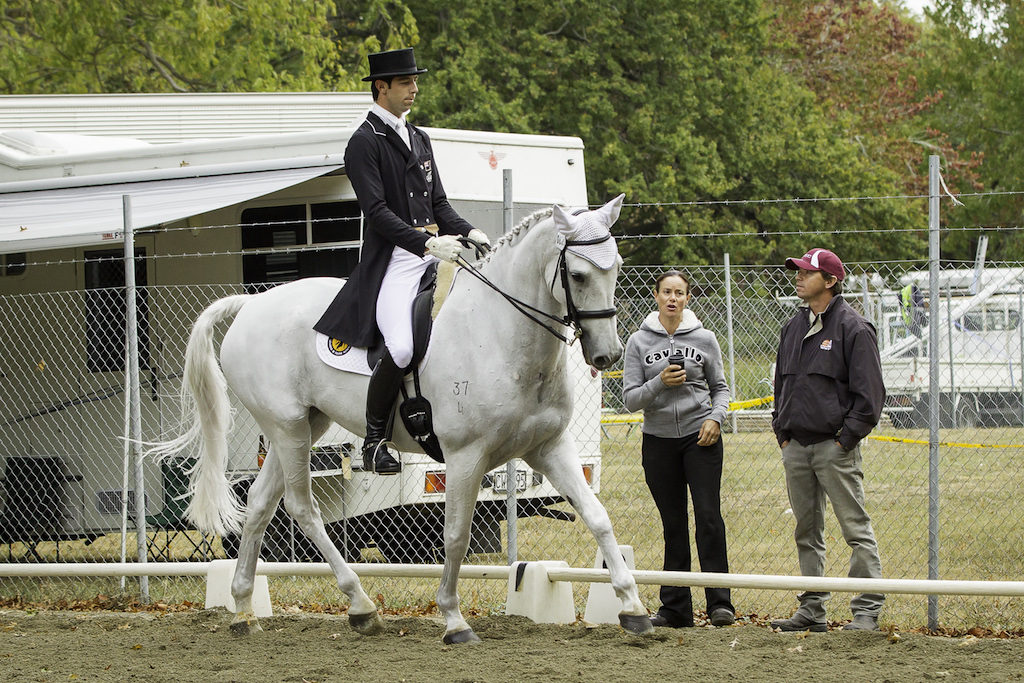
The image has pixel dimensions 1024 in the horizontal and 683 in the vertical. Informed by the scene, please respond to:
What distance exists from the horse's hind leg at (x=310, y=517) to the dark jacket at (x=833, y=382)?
2484mm

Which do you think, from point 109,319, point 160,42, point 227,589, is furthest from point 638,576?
point 160,42

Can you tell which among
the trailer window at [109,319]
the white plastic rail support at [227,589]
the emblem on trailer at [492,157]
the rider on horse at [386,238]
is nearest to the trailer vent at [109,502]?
the trailer window at [109,319]

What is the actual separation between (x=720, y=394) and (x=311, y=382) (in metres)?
2.29

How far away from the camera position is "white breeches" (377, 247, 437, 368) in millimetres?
6211

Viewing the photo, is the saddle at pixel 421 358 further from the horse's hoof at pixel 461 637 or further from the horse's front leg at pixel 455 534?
the horse's hoof at pixel 461 637

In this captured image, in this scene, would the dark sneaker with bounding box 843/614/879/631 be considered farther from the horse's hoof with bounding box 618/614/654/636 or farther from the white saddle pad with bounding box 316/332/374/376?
the white saddle pad with bounding box 316/332/374/376

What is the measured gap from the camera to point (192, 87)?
2150cm

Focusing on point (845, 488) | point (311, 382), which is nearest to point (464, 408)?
point (311, 382)

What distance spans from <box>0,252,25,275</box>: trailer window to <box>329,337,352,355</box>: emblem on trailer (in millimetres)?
4828

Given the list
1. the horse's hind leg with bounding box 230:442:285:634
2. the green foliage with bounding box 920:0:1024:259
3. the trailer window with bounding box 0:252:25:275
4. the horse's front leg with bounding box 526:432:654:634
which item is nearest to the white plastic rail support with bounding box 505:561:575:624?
the horse's front leg with bounding box 526:432:654:634

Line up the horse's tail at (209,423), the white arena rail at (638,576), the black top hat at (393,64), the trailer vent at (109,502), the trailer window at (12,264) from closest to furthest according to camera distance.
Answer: the white arena rail at (638,576) → the black top hat at (393,64) → the horse's tail at (209,423) → the trailer vent at (109,502) → the trailer window at (12,264)

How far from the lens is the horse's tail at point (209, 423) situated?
292 inches

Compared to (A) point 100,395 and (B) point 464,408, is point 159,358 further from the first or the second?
(B) point 464,408

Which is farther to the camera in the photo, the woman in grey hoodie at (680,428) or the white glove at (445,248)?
the woman in grey hoodie at (680,428)
